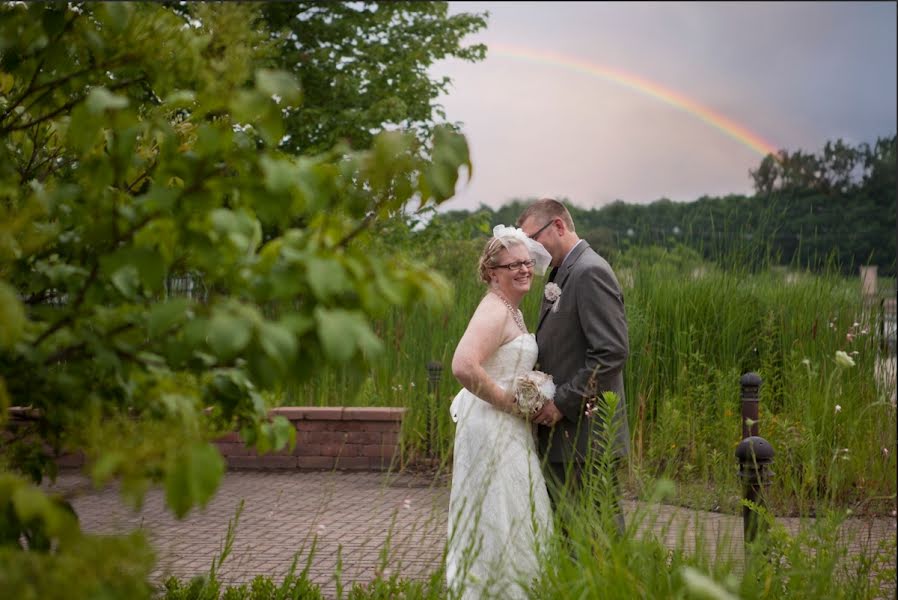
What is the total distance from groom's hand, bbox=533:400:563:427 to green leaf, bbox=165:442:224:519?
334cm

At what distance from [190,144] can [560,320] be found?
269 cm

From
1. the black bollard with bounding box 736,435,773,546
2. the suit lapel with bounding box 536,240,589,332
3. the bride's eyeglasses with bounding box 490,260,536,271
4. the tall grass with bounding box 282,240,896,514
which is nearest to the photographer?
the black bollard with bounding box 736,435,773,546

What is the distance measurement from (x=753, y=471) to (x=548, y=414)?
118 cm

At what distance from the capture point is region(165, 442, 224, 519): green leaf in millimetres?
1872

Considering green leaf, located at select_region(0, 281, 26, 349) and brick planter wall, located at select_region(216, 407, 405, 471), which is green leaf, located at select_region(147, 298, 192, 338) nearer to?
green leaf, located at select_region(0, 281, 26, 349)

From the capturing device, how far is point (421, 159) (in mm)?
2268

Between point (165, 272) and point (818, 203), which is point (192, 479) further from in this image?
point (818, 203)

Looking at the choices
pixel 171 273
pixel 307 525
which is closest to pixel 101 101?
pixel 171 273

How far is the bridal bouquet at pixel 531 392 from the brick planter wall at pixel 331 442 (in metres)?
5.15

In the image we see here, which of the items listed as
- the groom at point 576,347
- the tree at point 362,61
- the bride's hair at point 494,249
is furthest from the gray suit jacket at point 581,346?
the tree at point 362,61

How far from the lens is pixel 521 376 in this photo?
5.17 m

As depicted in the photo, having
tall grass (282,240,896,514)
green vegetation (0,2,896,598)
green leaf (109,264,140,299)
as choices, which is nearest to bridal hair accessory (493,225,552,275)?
green vegetation (0,2,896,598)

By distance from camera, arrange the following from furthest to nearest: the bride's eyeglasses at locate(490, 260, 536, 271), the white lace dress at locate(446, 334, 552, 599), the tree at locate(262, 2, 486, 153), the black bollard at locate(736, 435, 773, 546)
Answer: the tree at locate(262, 2, 486, 153) → the bride's eyeglasses at locate(490, 260, 536, 271) → the white lace dress at locate(446, 334, 552, 599) → the black bollard at locate(736, 435, 773, 546)

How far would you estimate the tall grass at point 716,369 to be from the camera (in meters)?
8.02
